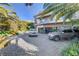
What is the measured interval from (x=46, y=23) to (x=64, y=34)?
27 cm

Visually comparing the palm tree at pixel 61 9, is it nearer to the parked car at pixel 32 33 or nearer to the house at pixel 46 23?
the house at pixel 46 23

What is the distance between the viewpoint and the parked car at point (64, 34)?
2.15m

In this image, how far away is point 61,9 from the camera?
2133 millimetres

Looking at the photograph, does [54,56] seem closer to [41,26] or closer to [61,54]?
[61,54]

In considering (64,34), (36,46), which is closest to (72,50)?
(64,34)

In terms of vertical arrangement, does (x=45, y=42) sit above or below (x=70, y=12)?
below

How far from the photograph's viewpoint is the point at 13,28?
2.11 meters

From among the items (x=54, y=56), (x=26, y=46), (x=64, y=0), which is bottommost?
(x=54, y=56)

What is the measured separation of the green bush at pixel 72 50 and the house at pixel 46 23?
29cm

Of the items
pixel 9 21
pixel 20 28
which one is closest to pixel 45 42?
pixel 20 28

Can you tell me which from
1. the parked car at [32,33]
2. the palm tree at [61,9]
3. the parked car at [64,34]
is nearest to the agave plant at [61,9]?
the palm tree at [61,9]

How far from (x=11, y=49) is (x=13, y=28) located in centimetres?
26

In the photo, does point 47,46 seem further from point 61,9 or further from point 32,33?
point 61,9

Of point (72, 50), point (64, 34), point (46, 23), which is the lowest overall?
point (72, 50)
